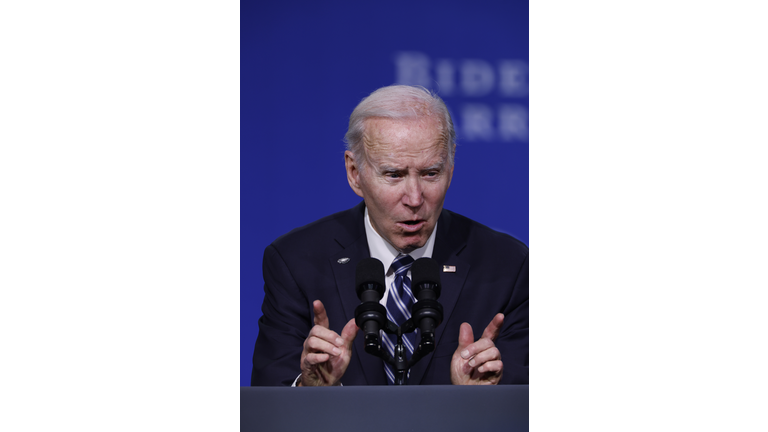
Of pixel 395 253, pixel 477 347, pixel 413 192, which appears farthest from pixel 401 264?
pixel 477 347

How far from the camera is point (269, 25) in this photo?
2.51m

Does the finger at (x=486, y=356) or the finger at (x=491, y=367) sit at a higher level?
the finger at (x=486, y=356)

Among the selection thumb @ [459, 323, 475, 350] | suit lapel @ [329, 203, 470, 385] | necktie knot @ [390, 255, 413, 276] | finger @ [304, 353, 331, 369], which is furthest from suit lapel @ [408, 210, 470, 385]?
finger @ [304, 353, 331, 369]

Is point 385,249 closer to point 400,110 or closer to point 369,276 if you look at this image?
point 400,110

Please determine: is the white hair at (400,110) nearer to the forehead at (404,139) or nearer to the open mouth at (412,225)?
the forehead at (404,139)

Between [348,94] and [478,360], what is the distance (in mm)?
1217

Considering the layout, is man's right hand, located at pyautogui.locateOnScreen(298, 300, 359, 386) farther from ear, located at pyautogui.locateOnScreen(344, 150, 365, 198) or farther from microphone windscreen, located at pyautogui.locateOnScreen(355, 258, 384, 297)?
ear, located at pyautogui.locateOnScreen(344, 150, 365, 198)

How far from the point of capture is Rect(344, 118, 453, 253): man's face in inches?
96.7

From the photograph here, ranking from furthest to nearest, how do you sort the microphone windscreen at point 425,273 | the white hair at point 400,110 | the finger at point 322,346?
the white hair at point 400,110
the finger at point 322,346
the microphone windscreen at point 425,273

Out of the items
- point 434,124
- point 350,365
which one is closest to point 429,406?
point 350,365

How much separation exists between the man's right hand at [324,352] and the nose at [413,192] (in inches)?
24.0

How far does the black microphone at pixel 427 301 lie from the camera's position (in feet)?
5.58

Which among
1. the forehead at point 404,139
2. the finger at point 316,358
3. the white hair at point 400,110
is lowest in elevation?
the finger at point 316,358

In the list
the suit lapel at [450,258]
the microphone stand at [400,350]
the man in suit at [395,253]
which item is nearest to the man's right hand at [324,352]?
the man in suit at [395,253]
